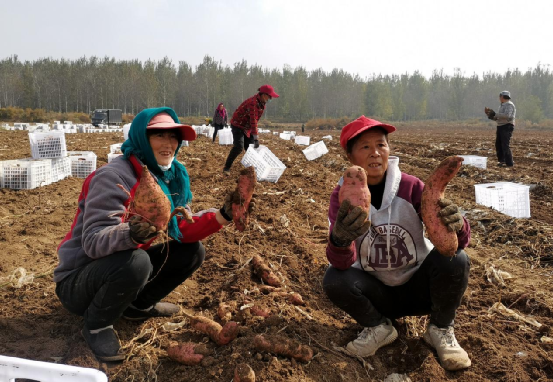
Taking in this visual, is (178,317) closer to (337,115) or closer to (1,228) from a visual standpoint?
(1,228)

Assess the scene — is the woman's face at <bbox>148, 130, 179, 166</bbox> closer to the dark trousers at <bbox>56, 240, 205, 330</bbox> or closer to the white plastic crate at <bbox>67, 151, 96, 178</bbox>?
the dark trousers at <bbox>56, 240, 205, 330</bbox>

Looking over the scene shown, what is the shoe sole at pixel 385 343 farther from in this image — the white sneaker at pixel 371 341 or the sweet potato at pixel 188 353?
the sweet potato at pixel 188 353

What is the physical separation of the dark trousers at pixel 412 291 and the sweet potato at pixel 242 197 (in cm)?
54

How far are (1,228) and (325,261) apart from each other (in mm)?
3393

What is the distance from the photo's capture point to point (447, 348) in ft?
6.64

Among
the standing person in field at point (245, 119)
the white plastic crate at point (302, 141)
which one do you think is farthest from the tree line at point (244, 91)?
the standing person in field at point (245, 119)

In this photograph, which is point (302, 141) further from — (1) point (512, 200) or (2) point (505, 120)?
(1) point (512, 200)

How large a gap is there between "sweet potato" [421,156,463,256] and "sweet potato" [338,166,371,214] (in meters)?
0.32

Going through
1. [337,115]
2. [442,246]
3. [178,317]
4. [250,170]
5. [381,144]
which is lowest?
[178,317]

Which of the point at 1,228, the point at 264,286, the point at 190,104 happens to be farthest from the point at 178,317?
the point at 190,104

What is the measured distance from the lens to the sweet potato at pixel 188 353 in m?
1.96

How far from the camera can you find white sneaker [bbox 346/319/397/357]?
2066mm

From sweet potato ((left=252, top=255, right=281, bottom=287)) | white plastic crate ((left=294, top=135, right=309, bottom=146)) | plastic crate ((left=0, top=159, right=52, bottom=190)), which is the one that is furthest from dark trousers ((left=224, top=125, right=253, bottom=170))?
white plastic crate ((left=294, top=135, right=309, bottom=146))

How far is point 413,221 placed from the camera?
208cm
